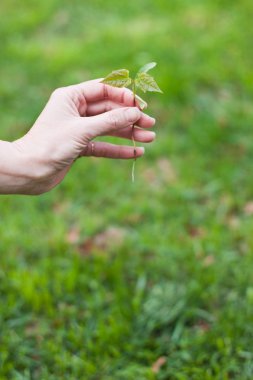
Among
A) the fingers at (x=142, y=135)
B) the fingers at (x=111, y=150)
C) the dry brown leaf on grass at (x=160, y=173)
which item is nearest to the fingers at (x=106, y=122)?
the fingers at (x=142, y=135)

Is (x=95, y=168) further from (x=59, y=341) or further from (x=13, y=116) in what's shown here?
(x=59, y=341)

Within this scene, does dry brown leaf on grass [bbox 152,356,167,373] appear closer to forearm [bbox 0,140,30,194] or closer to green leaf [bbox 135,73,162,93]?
forearm [bbox 0,140,30,194]

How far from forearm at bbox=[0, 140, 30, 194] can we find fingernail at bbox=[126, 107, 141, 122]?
44 centimetres

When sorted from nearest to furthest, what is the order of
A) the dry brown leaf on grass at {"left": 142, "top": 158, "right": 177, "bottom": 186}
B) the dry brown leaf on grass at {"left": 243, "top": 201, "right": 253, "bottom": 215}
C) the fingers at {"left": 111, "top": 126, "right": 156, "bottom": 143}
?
the fingers at {"left": 111, "top": 126, "right": 156, "bottom": 143}
the dry brown leaf on grass at {"left": 243, "top": 201, "right": 253, "bottom": 215}
the dry brown leaf on grass at {"left": 142, "top": 158, "right": 177, "bottom": 186}

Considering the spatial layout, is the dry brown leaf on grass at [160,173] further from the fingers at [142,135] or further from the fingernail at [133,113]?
the fingernail at [133,113]

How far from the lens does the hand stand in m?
1.99

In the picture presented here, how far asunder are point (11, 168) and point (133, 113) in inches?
20.5

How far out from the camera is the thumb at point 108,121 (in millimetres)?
1974

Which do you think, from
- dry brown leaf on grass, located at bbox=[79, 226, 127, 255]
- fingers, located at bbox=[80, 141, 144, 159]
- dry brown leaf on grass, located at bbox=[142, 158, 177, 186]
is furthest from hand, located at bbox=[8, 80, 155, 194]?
dry brown leaf on grass, located at bbox=[142, 158, 177, 186]

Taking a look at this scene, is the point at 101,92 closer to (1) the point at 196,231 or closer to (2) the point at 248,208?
(1) the point at 196,231

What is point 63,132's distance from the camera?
2014 millimetres

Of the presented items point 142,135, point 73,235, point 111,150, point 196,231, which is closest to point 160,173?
point 196,231

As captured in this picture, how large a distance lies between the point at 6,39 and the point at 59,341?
13.1ft

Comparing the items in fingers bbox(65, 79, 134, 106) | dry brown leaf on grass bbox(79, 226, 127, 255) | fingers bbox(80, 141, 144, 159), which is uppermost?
fingers bbox(65, 79, 134, 106)
